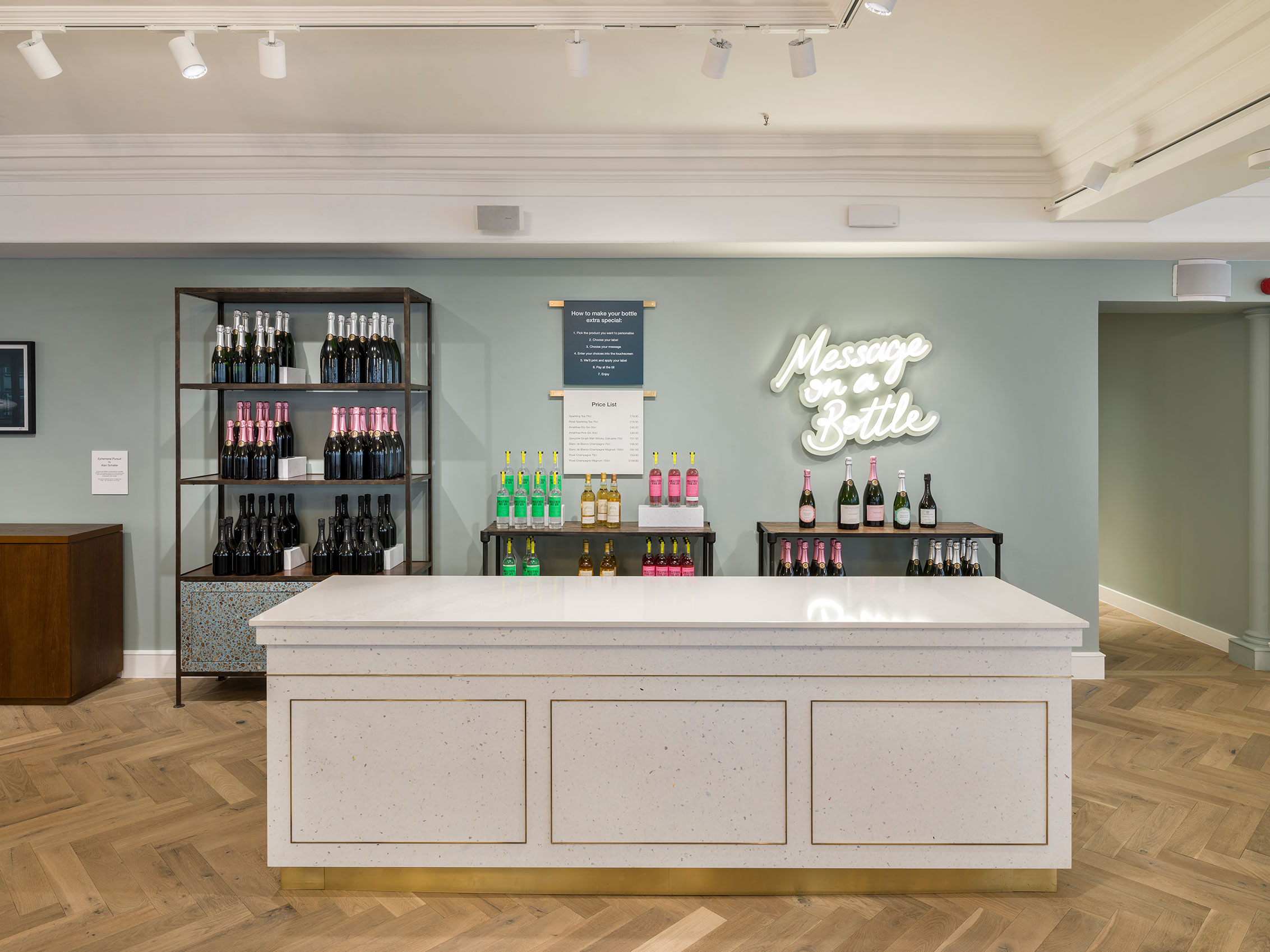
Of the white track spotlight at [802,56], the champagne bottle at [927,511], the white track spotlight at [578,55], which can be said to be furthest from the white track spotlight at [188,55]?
the champagne bottle at [927,511]

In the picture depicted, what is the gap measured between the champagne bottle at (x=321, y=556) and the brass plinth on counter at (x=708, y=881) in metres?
2.02

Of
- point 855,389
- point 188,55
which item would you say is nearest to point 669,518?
point 855,389

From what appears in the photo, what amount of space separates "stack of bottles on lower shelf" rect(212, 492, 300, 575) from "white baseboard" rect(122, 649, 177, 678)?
2.22 ft

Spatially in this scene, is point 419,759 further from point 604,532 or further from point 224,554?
point 224,554

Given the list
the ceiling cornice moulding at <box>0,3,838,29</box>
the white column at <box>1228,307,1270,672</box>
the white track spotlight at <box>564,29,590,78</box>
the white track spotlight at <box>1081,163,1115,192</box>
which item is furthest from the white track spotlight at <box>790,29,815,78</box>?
the white column at <box>1228,307,1270,672</box>

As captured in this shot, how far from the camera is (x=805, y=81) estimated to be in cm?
324

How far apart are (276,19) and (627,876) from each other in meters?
2.99

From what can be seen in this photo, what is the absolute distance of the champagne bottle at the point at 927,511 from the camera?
4.21 metres

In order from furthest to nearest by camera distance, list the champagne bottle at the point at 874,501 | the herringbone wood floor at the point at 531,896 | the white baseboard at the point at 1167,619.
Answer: the white baseboard at the point at 1167,619, the champagne bottle at the point at 874,501, the herringbone wood floor at the point at 531,896

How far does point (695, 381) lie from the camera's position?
14.3 feet

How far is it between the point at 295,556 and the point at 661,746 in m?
2.71

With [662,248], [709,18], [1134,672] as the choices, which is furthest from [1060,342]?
[709,18]

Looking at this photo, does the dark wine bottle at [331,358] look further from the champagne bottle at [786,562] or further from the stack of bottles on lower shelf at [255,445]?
the champagne bottle at [786,562]

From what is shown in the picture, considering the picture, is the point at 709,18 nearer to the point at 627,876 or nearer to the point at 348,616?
the point at 348,616
